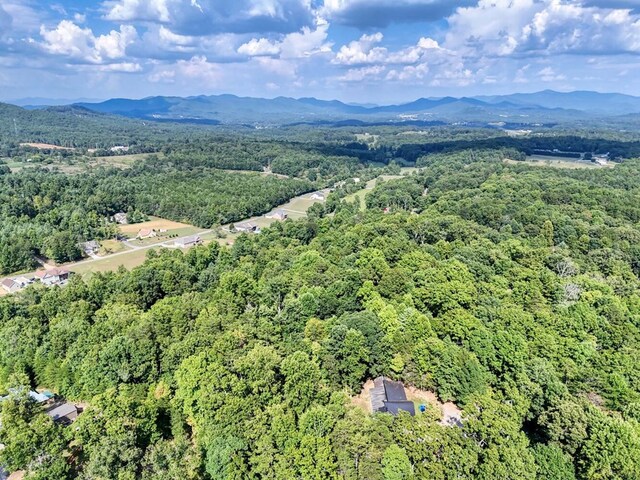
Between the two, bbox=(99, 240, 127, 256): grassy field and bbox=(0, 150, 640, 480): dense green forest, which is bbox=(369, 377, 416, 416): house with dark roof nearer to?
bbox=(0, 150, 640, 480): dense green forest

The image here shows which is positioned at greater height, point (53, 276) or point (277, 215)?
point (53, 276)

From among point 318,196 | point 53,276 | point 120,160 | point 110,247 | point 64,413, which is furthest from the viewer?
point 120,160

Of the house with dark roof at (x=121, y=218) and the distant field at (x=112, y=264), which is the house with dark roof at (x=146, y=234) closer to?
the distant field at (x=112, y=264)

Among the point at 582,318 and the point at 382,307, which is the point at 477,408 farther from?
the point at 582,318

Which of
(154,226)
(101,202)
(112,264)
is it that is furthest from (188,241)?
(101,202)

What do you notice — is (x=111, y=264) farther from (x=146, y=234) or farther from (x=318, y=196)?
(x=318, y=196)

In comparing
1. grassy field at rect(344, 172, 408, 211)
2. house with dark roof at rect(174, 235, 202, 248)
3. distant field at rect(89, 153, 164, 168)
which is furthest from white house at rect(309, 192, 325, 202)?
distant field at rect(89, 153, 164, 168)
